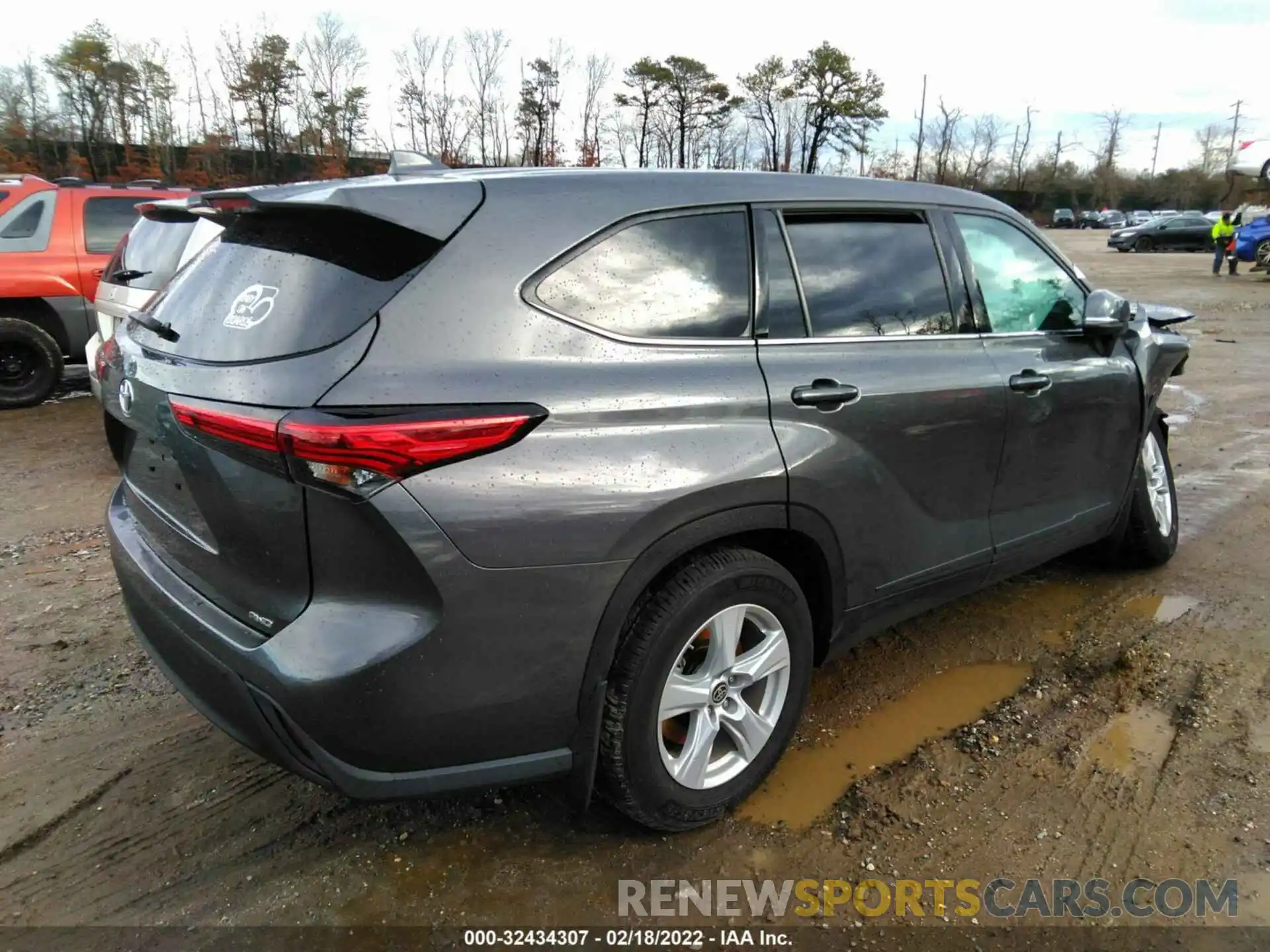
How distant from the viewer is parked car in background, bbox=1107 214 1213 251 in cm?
3559

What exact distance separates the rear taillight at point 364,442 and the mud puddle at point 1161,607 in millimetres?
3331

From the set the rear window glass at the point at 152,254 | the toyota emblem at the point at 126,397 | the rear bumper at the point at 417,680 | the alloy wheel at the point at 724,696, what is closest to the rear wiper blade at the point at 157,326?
the toyota emblem at the point at 126,397

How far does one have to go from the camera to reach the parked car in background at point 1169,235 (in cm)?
3559

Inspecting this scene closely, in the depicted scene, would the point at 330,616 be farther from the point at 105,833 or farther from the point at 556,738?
the point at 105,833

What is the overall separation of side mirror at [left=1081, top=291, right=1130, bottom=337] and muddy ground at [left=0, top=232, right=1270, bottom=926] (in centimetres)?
129

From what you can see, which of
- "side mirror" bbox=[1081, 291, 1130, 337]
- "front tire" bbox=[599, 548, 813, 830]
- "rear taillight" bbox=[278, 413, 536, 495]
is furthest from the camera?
"side mirror" bbox=[1081, 291, 1130, 337]

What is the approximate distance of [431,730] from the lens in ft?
6.49

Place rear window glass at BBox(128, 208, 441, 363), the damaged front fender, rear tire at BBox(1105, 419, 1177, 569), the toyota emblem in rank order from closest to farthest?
rear window glass at BBox(128, 208, 441, 363)
the toyota emblem
the damaged front fender
rear tire at BBox(1105, 419, 1177, 569)

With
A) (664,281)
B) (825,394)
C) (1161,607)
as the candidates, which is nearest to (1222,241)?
(1161,607)

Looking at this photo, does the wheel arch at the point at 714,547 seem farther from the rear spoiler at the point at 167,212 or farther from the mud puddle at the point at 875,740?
the rear spoiler at the point at 167,212

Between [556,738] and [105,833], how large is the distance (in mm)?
1459

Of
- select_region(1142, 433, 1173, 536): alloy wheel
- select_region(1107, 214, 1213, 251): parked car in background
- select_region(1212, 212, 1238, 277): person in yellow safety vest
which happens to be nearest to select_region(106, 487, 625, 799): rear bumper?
select_region(1142, 433, 1173, 536): alloy wheel

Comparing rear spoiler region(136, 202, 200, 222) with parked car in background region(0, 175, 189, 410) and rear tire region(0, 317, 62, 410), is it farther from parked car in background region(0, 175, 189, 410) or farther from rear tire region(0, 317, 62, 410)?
rear tire region(0, 317, 62, 410)

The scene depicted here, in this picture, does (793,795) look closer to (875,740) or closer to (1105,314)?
(875,740)
